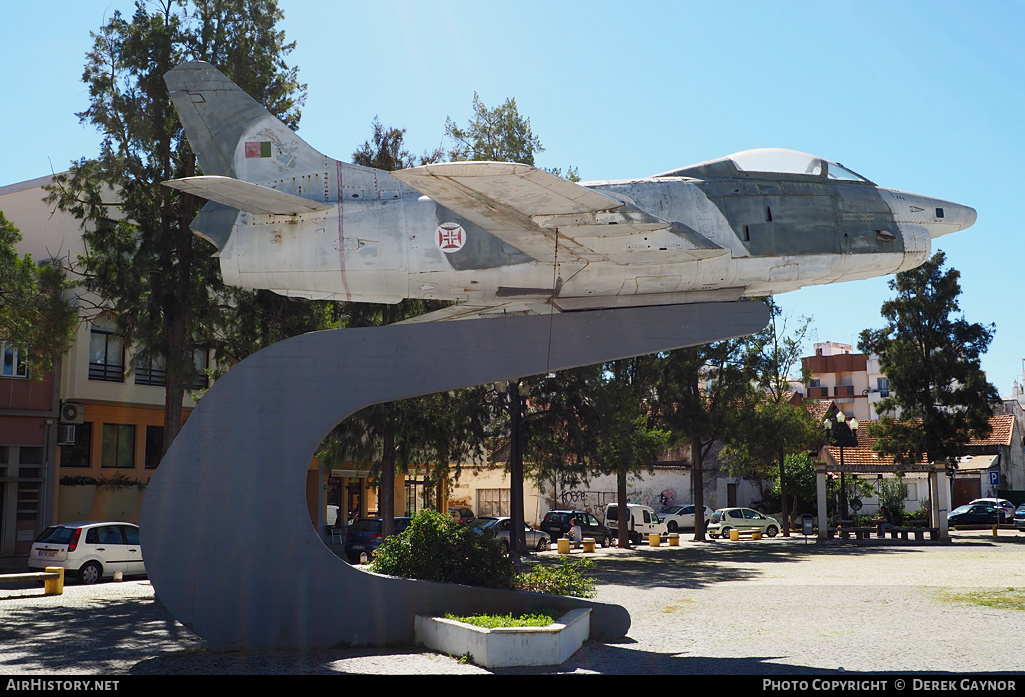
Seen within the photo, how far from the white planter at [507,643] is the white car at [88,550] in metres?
14.0

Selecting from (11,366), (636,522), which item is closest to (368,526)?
(11,366)

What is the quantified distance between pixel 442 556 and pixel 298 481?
2109 mm

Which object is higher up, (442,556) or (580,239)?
(580,239)

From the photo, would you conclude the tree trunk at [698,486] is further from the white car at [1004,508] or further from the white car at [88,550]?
the white car at [88,550]

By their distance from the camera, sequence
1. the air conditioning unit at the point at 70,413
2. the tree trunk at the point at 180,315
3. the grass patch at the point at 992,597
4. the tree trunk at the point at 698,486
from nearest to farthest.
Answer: the grass patch at the point at 992,597 < the tree trunk at the point at 180,315 < the air conditioning unit at the point at 70,413 < the tree trunk at the point at 698,486

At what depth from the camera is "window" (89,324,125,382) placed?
98.5 feet

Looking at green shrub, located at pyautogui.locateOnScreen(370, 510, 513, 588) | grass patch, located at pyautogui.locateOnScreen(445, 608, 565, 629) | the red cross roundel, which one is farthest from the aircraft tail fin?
grass patch, located at pyautogui.locateOnScreen(445, 608, 565, 629)

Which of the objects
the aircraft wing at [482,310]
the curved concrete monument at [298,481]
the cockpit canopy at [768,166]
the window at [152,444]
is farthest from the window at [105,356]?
the cockpit canopy at [768,166]

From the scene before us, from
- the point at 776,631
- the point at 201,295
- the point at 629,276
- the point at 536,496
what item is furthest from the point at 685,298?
the point at 536,496

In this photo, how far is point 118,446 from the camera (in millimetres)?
31344

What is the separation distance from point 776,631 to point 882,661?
97.0 inches

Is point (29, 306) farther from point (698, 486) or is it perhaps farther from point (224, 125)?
point (698, 486)

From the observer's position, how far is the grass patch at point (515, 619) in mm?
9094

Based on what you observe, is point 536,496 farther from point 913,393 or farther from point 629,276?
point 629,276
